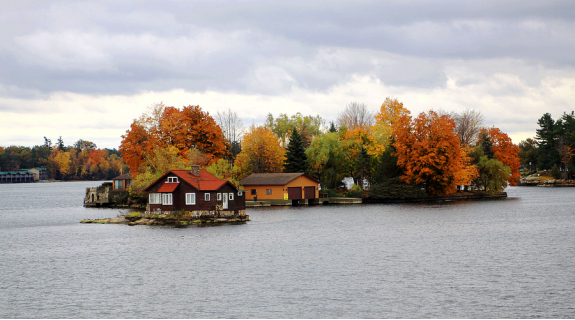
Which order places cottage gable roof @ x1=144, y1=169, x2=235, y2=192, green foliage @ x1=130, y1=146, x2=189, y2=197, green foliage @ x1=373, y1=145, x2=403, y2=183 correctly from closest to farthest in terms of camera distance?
cottage gable roof @ x1=144, y1=169, x2=235, y2=192 → green foliage @ x1=130, y1=146, x2=189, y2=197 → green foliage @ x1=373, y1=145, x2=403, y2=183

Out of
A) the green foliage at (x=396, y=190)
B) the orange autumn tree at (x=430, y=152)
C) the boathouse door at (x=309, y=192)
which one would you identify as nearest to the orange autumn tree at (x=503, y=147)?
the orange autumn tree at (x=430, y=152)

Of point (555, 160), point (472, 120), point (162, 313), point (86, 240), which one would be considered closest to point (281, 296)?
point (162, 313)

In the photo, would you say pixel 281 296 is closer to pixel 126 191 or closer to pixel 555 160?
pixel 126 191

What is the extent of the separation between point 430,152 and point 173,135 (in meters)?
41.3

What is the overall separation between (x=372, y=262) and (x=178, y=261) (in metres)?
13.4

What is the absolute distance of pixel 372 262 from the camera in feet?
115

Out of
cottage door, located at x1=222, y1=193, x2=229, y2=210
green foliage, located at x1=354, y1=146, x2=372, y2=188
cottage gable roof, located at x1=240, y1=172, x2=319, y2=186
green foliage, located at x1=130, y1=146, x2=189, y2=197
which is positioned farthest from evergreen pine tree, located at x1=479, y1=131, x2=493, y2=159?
cottage door, located at x1=222, y1=193, x2=229, y2=210

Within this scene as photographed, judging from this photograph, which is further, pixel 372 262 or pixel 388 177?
pixel 388 177

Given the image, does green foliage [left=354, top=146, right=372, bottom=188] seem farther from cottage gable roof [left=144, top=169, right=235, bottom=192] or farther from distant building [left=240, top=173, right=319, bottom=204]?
cottage gable roof [left=144, top=169, right=235, bottom=192]

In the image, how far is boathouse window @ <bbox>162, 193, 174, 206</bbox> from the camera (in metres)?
57.2

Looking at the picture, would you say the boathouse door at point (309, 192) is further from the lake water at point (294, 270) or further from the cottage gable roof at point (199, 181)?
the cottage gable roof at point (199, 181)

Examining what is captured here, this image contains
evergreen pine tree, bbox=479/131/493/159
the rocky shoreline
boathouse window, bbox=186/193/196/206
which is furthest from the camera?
evergreen pine tree, bbox=479/131/493/159

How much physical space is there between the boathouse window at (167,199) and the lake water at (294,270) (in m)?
4.21

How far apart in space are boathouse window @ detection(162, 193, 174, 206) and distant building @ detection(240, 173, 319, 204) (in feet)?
88.2
